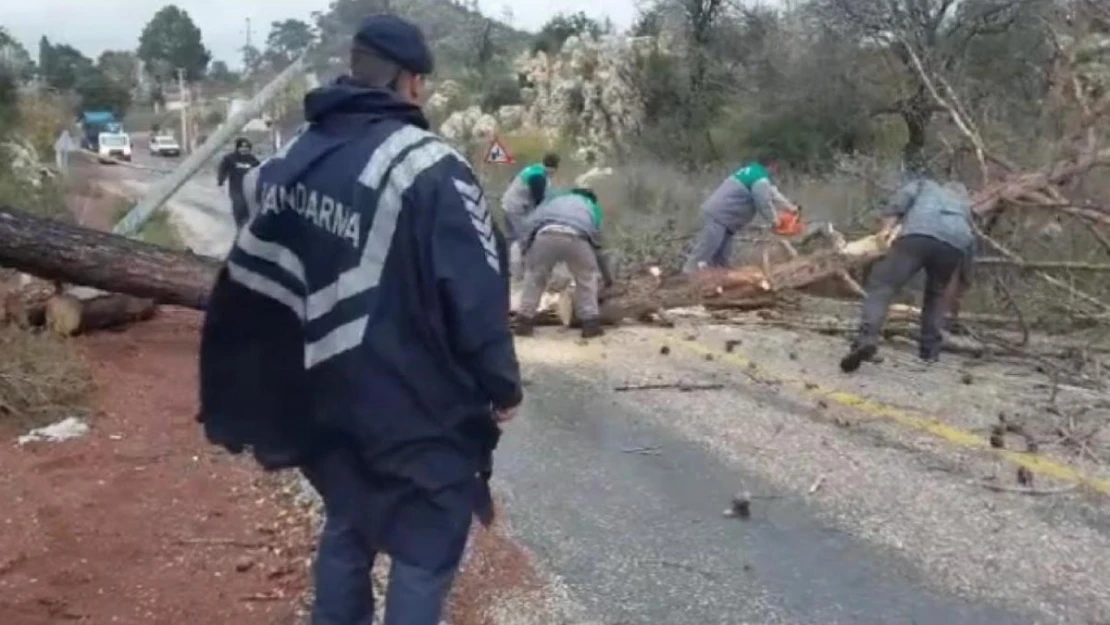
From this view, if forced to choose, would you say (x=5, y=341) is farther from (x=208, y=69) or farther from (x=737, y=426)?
(x=208, y=69)

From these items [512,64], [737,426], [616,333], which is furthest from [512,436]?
[512,64]

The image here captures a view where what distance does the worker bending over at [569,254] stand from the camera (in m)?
11.8

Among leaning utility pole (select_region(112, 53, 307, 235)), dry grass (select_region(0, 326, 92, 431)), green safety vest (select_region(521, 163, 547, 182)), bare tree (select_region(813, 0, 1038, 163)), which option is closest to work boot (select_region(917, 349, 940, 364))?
green safety vest (select_region(521, 163, 547, 182))

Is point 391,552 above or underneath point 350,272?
underneath

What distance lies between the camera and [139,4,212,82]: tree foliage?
4222 inches

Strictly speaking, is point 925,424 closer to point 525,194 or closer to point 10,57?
point 525,194

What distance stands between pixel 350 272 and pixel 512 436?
201 inches

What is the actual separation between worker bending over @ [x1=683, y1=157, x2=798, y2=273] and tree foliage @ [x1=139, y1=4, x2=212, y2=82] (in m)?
97.0

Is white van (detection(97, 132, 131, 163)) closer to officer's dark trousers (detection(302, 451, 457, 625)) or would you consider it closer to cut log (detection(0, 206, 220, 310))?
cut log (detection(0, 206, 220, 310))

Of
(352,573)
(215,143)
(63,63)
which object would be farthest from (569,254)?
(63,63)

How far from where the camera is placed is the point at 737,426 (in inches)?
334

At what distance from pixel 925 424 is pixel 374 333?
559cm

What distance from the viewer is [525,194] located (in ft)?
48.8

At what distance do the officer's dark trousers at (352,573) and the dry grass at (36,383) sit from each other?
16.5ft
